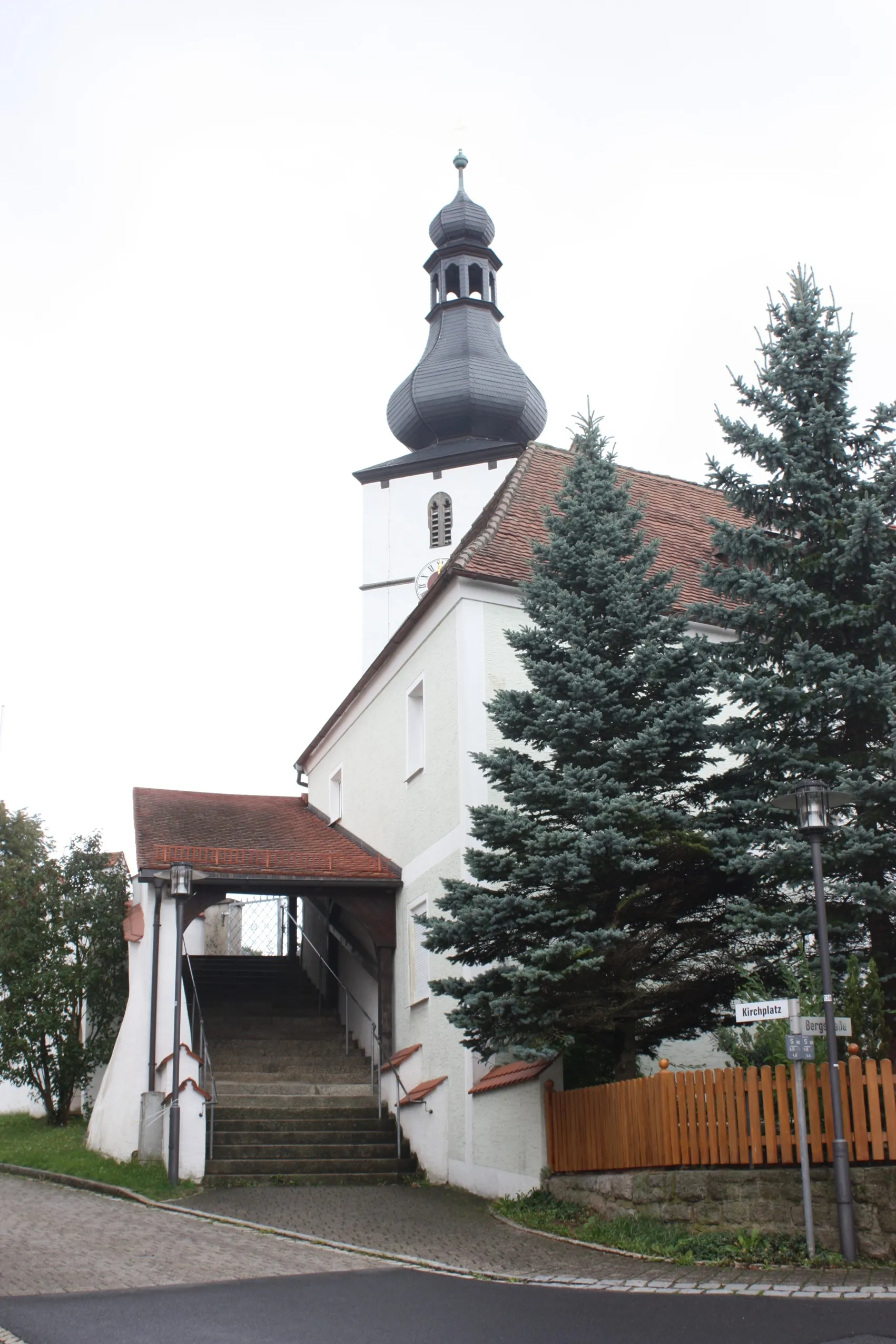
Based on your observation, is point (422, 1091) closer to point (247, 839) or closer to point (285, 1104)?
point (285, 1104)

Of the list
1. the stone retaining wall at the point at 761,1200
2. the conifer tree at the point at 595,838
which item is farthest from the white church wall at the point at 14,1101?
the stone retaining wall at the point at 761,1200

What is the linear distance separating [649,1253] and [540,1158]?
3.06 m

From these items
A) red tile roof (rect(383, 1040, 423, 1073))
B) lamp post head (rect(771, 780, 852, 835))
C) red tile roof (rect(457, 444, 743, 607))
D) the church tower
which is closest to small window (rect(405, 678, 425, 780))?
red tile roof (rect(457, 444, 743, 607))

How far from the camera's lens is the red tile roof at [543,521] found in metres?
17.3

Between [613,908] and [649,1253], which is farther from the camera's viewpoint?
[613,908]

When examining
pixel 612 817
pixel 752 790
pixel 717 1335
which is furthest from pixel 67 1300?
pixel 752 790

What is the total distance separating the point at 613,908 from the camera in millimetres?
12922

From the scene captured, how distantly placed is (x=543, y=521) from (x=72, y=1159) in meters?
10.2

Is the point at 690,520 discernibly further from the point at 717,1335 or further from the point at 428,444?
the point at 428,444

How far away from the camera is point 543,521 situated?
17.3m

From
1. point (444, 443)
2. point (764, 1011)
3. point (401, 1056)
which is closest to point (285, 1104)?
point (401, 1056)

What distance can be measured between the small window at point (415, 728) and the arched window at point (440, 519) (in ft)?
73.1

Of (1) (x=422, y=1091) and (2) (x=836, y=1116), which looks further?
(1) (x=422, y=1091)

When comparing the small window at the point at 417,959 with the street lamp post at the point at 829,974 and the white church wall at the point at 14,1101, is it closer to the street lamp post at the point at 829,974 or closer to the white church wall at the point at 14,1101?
the street lamp post at the point at 829,974
